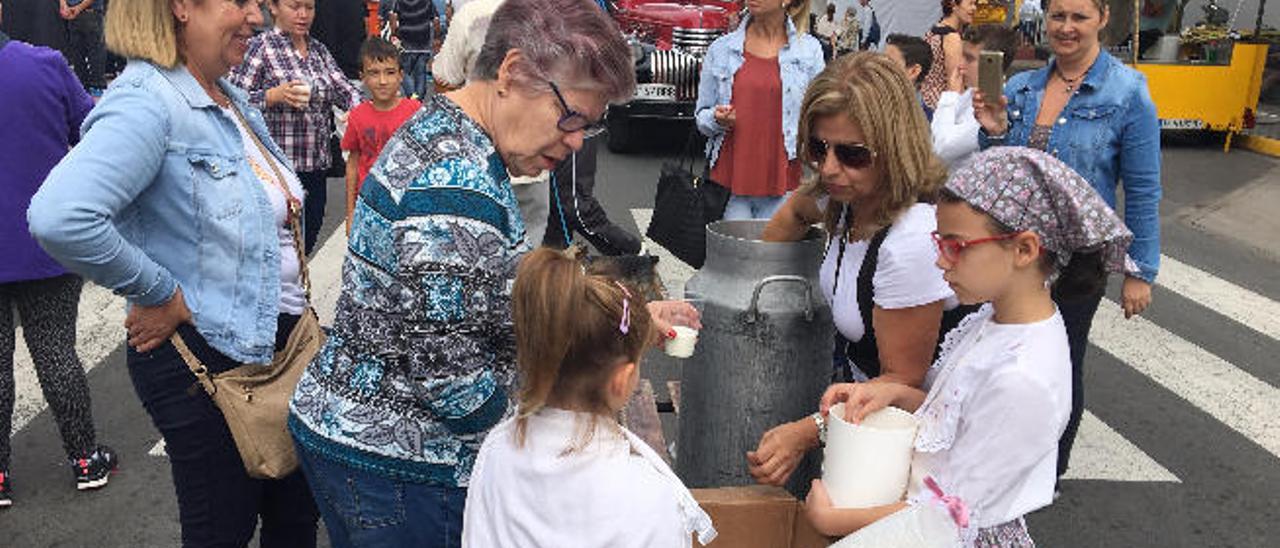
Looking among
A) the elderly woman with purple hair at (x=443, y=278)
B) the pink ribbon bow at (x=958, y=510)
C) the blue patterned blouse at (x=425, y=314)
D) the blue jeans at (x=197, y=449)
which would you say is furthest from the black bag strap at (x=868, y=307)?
the blue jeans at (x=197, y=449)

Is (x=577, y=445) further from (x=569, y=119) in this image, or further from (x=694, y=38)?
(x=694, y=38)

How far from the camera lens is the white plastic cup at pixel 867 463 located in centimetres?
222

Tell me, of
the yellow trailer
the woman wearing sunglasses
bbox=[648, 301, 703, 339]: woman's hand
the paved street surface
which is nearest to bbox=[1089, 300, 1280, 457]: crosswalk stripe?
the paved street surface

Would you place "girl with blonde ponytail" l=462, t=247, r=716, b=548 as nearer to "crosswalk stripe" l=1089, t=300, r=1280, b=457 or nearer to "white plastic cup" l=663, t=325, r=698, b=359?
"white plastic cup" l=663, t=325, r=698, b=359

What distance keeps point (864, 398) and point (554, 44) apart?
1.08 metres

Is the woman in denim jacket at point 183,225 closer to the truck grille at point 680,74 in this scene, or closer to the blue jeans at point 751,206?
the blue jeans at point 751,206

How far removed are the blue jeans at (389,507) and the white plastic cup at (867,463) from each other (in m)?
0.81

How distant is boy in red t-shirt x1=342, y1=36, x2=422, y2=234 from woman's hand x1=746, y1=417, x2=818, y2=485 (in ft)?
12.3

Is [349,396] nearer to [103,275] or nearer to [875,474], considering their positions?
[103,275]

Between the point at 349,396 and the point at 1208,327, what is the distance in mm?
6164

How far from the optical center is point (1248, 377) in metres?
5.83

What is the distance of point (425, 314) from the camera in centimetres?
188

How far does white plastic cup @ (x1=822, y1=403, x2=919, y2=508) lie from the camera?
87.4 inches

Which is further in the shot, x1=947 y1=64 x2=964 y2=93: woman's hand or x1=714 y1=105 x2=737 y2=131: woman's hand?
x1=947 y1=64 x2=964 y2=93: woman's hand
